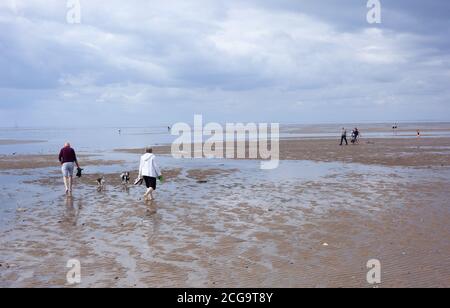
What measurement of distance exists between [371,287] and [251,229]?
4.43 m

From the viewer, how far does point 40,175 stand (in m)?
23.9

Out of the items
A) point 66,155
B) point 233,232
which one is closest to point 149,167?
point 66,155

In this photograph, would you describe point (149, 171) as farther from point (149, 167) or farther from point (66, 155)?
point (66, 155)

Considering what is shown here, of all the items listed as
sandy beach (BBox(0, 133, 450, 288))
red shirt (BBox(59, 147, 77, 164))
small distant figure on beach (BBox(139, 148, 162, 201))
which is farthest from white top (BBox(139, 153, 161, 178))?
red shirt (BBox(59, 147, 77, 164))

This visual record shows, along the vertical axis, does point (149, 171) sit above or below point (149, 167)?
below

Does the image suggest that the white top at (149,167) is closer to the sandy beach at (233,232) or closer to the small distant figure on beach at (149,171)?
the small distant figure on beach at (149,171)

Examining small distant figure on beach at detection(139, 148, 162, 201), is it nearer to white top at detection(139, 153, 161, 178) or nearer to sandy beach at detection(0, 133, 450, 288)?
white top at detection(139, 153, 161, 178)

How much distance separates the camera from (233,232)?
10680 millimetres

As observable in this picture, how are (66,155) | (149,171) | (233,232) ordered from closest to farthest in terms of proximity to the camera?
(233,232)
(149,171)
(66,155)

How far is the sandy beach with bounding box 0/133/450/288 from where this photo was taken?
759 cm

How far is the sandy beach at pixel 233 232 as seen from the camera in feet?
24.9

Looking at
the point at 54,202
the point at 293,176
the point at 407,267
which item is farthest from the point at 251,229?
the point at 293,176

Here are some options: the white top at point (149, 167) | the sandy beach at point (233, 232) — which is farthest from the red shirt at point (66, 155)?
the white top at point (149, 167)

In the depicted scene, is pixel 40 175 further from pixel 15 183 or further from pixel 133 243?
pixel 133 243
